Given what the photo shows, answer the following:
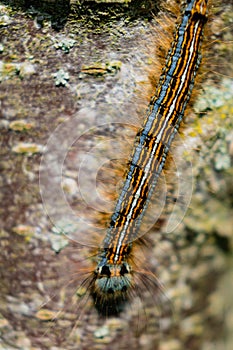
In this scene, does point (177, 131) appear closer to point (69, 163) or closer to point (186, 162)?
point (186, 162)

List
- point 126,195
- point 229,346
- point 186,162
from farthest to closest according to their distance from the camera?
1. point 229,346
2. point 186,162
3. point 126,195

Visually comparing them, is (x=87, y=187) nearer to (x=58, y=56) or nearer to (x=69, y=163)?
(x=69, y=163)

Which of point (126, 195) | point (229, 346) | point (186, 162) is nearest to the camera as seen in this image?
point (126, 195)

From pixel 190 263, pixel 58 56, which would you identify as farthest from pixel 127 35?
pixel 190 263

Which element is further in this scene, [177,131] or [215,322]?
[215,322]

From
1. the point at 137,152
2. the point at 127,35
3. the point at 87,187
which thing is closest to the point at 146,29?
the point at 127,35

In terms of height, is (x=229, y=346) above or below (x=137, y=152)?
below

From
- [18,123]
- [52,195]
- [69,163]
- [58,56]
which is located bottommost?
[52,195]
